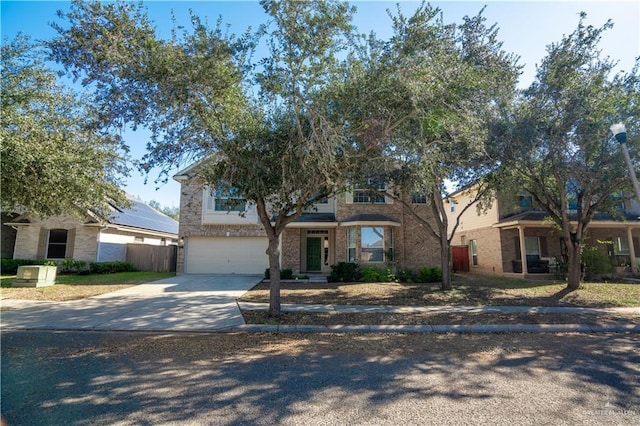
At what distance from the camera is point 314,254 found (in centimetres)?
2044

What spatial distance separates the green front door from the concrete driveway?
→ 695cm

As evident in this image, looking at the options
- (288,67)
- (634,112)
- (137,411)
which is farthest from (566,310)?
(137,411)

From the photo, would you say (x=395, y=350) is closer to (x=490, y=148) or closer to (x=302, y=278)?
(x=490, y=148)

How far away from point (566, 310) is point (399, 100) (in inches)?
317

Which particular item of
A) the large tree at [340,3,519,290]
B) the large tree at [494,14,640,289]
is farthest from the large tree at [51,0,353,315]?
the large tree at [494,14,640,289]

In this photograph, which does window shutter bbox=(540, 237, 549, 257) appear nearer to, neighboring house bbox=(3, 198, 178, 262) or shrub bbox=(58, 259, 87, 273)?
neighboring house bbox=(3, 198, 178, 262)

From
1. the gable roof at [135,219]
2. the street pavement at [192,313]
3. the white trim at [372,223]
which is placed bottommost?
the street pavement at [192,313]

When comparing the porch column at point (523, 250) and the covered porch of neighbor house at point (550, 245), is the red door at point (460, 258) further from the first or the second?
the porch column at point (523, 250)

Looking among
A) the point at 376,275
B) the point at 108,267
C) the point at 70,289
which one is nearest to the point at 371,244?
the point at 376,275

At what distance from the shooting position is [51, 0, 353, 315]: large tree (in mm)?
7008

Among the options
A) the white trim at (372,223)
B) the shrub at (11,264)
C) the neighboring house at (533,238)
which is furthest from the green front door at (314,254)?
the shrub at (11,264)

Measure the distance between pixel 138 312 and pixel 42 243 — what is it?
51.6ft

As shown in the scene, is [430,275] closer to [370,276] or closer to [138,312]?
[370,276]

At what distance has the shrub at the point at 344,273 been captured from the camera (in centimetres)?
1706
